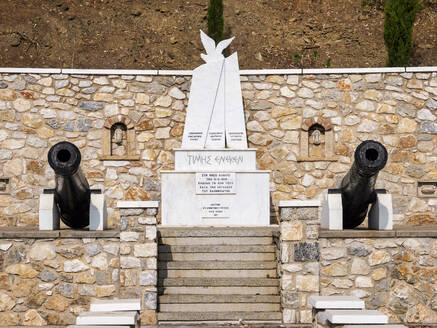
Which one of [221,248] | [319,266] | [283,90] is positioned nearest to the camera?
[319,266]

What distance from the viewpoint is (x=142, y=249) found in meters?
9.43

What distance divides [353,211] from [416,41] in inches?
407

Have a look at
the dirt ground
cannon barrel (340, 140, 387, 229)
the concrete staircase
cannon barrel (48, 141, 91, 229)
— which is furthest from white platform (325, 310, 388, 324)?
the dirt ground

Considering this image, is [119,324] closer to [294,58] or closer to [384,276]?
[384,276]

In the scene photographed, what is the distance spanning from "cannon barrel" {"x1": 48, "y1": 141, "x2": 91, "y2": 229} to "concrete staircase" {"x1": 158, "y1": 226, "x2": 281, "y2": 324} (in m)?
1.16

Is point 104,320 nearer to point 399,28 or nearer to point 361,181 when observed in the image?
point 361,181

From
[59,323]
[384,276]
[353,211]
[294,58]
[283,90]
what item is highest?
[294,58]

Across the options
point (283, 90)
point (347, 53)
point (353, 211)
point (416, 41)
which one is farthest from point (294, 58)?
point (353, 211)

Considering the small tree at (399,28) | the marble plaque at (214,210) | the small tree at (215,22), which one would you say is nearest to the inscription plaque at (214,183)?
the marble plaque at (214,210)

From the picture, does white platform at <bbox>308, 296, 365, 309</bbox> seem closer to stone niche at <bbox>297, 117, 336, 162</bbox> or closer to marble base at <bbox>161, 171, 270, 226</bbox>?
marble base at <bbox>161, 171, 270, 226</bbox>

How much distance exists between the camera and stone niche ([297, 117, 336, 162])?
14.6 meters

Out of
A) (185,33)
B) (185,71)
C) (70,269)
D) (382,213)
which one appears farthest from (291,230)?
(185,33)

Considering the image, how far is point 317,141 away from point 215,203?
327cm

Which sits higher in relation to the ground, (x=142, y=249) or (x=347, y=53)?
(x=347, y=53)
